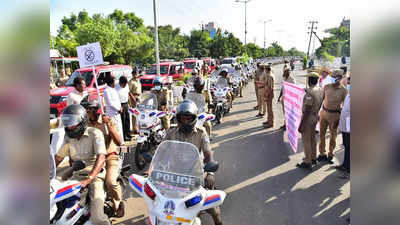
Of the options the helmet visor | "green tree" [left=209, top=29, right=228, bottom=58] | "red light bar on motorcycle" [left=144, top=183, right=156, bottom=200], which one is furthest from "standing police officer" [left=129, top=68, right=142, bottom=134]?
"green tree" [left=209, top=29, right=228, bottom=58]

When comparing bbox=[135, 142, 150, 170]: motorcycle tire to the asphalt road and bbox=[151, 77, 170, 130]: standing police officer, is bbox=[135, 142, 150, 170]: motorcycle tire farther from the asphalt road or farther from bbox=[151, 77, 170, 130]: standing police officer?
bbox=[151, 77, 170, 130]: standing police officer

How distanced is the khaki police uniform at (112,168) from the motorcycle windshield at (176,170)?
1034 millimetres

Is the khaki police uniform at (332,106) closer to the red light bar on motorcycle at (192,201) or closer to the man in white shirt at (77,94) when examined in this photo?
the red light bar on motorcycle at (192,201)

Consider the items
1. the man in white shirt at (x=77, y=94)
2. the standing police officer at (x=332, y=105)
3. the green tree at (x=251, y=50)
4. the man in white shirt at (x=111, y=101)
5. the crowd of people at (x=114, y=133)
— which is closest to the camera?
the crowd of people at (x=114, y=133)

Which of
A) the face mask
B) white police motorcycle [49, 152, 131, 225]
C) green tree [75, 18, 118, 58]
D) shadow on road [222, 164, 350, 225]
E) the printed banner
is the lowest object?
shadow on road [222, 164, 350, 225]

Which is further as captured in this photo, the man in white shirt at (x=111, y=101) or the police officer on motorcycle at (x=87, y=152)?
the man in white shirt at (x=111, y=101)

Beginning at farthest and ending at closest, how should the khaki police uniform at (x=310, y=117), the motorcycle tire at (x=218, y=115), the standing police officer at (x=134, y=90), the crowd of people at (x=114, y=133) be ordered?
1. the motorcycle tire at (x=218, y=115)
2. the standing police officer at (x=134, y=90)
3. the khaki police uniform at (x=310, y=117)
4. the crowd of people at (x=114, y=133)

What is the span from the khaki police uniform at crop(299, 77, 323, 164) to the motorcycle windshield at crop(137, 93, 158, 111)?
119 inches

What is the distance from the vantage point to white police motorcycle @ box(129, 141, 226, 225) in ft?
7.02

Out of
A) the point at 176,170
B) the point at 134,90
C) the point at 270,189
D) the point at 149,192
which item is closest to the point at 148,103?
the point at 134,90

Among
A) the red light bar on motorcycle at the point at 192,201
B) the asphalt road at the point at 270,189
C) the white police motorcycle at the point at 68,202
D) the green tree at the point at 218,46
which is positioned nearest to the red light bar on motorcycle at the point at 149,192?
the red light bar on motorcycle at the point at 192,201

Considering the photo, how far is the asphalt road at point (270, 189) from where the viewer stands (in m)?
3.53
